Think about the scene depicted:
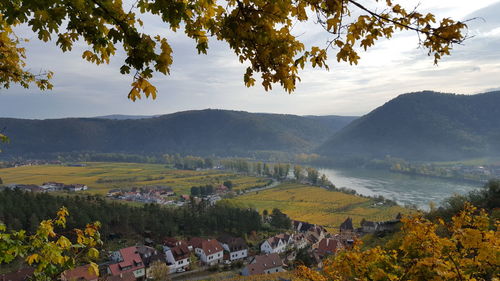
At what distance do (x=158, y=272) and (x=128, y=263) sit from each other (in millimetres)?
2970

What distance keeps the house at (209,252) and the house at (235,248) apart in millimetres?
843

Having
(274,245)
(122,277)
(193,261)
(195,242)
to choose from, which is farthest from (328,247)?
(122,277)

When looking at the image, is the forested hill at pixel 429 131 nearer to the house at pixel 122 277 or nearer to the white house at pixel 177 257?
the white house at pixel 177 257

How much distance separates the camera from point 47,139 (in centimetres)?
19788

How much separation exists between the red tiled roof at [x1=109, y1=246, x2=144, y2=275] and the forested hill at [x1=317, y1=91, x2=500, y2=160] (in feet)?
437

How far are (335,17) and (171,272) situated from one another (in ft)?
102

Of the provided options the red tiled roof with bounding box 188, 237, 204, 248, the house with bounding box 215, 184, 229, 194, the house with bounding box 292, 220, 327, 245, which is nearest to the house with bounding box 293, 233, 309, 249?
the house with bounding box 292, 220, 327, 245

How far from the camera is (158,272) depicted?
26.3 metres

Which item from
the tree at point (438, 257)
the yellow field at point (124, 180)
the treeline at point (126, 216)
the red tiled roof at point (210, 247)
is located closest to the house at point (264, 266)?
the red tiled roof at point (210, 247)

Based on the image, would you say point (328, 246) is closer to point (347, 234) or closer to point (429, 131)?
point (347, 234)

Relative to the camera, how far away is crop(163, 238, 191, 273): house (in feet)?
99.3

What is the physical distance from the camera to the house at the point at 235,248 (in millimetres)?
33281

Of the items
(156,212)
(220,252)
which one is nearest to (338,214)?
(220,252)

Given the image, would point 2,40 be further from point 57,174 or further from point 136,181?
point 57,174
